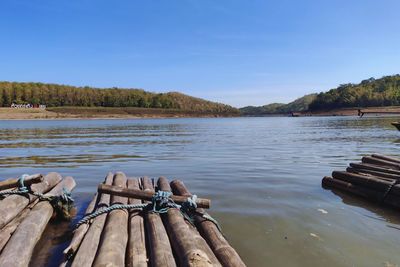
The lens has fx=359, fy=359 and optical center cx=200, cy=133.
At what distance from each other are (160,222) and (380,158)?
30.5 ft

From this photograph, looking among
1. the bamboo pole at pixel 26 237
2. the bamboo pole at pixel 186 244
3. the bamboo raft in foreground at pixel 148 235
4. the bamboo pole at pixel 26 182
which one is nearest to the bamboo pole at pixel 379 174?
the bamboo raft in foreground at pixel 148 235

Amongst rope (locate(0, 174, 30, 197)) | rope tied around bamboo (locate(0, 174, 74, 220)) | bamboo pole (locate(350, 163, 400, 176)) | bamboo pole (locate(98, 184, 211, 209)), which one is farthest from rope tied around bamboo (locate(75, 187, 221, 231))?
bamboo pole (locate(350, 163, 400, 176))

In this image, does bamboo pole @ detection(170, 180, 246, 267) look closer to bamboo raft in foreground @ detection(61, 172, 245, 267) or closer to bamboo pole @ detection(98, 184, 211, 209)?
bamboo raft in foreground @ detection(61, 172, 245, 267)

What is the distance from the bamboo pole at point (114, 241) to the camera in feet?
15.1

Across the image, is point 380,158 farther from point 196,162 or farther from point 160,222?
point 160,222

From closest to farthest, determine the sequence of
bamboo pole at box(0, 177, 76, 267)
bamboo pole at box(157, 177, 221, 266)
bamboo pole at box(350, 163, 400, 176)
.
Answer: bamboo pole at box(157, 177, 221, 266) → bamboo pole at box(0, 177, 76, 267) → bamboo pole at box(350, 163, 400, 176)

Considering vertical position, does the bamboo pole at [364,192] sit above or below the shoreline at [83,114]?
above

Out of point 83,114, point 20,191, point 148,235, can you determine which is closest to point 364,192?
point 148,235

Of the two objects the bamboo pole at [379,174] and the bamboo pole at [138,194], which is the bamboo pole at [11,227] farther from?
the bamboo pole at [379,174]

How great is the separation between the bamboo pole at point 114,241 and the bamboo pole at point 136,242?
0.09 metres

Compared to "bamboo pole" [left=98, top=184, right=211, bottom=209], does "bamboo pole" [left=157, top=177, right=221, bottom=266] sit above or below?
below

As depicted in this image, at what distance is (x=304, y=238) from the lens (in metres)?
6.91

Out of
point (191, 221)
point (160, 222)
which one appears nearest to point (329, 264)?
point (191, 221)

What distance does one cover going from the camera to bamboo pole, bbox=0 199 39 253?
19.0 feet
